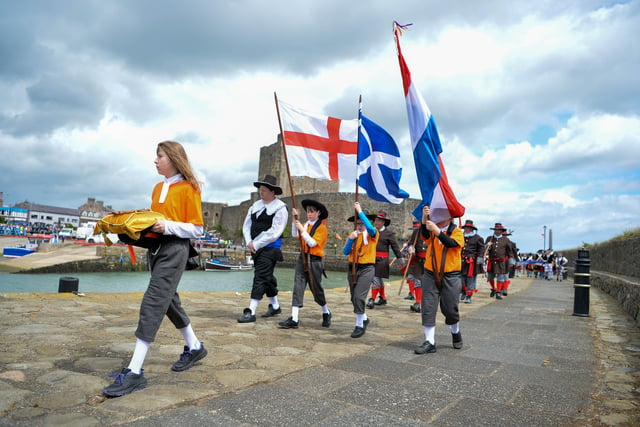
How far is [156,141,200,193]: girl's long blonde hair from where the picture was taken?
354 cm

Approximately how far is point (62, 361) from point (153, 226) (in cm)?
147

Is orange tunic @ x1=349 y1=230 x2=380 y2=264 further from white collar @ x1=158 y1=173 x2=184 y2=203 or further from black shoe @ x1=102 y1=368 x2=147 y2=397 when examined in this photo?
black shoe @ x1=102 y1=368 x2=147 y2=397

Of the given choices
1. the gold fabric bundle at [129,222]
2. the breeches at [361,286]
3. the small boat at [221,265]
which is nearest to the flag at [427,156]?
the breeches at [361,286]

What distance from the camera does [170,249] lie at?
3400mm

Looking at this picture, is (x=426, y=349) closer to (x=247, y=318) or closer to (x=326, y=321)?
(x=326, y=321)

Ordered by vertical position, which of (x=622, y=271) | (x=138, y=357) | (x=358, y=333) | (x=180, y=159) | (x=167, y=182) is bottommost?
(x=358, y=333)

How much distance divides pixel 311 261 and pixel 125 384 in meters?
3.34

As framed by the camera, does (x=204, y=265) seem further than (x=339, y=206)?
No

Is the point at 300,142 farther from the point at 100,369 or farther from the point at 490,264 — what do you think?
the point at 490,264

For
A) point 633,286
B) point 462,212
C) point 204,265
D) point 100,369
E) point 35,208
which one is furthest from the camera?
point 35,208

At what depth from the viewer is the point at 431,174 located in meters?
5.04

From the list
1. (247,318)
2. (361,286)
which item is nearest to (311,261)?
(361,286)

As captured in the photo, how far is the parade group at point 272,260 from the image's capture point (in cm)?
330

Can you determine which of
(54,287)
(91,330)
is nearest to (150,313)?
(91,330)
